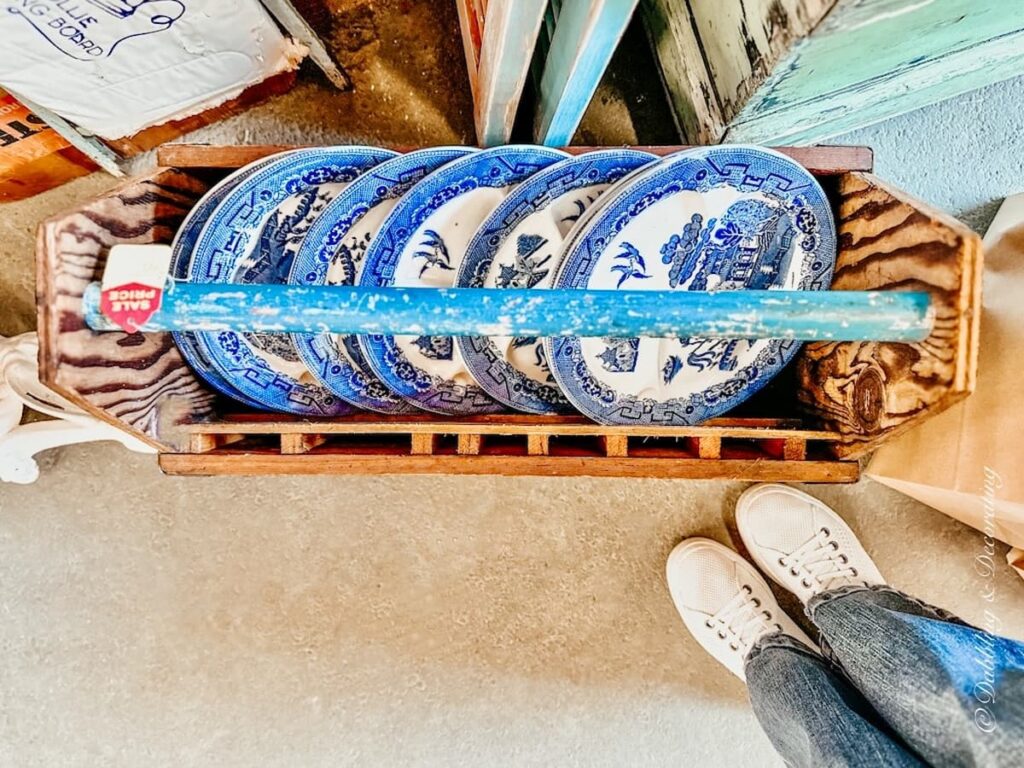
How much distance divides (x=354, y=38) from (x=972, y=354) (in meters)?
1.06

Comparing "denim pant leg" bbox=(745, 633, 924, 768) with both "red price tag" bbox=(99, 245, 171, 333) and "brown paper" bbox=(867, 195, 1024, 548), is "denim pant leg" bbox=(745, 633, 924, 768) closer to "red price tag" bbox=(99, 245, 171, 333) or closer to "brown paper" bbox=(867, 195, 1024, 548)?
"brown paper" bbox=(867, 195, 1024, 548)

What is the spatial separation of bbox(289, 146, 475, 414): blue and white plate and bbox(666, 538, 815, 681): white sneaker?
72 centimetres

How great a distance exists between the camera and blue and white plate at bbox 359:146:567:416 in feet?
2.71

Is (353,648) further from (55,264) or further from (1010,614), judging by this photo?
(1010,614)

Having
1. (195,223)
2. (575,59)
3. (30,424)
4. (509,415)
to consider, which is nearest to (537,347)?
(509,415)

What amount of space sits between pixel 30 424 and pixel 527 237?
2.95 feet

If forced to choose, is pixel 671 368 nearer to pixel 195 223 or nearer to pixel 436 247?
pixel 436 247

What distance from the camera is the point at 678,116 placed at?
1.16 m

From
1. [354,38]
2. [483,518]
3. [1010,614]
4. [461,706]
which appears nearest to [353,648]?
[461,706]

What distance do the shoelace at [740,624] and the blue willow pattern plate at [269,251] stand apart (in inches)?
30.7

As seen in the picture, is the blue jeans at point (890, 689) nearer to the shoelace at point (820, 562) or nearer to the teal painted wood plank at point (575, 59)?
the shoelace at point (820, 562)

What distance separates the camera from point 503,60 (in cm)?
77

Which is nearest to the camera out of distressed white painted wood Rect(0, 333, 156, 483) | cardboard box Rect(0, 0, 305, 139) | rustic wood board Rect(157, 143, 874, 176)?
cardboard box Rect(0, 0, 305, 139)

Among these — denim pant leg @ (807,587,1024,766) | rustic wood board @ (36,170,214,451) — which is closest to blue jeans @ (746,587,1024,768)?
denim pant leg @ (807,587,1024,766)
